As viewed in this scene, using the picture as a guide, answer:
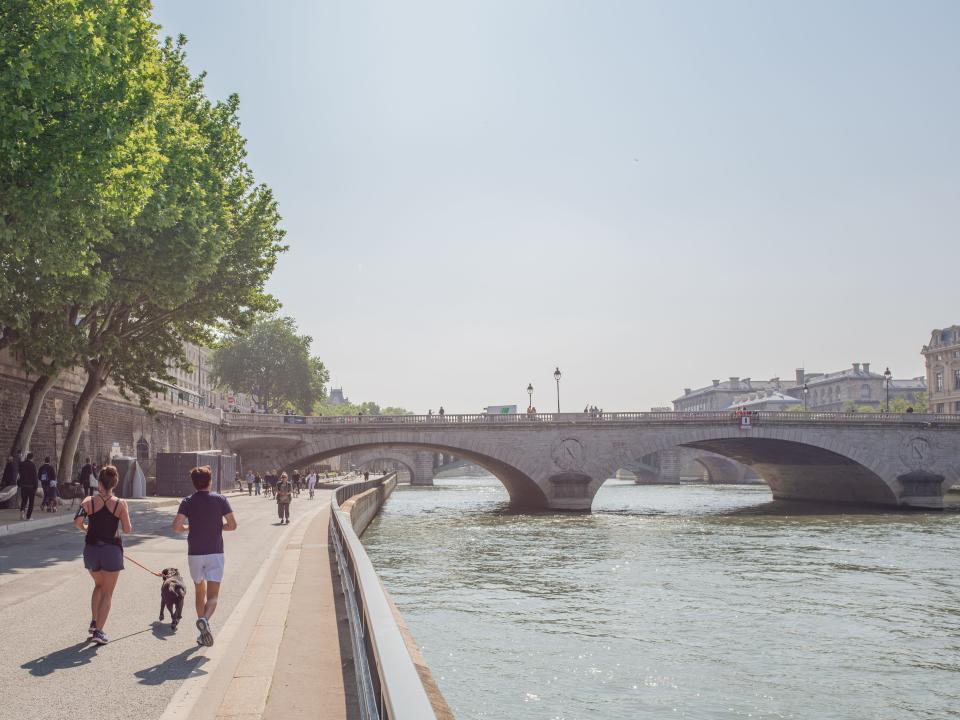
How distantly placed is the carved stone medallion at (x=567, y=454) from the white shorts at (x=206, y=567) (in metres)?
45.7

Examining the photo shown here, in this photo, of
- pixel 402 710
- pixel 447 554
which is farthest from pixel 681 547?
pixel 402 710

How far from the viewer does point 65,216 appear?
58.7 feet

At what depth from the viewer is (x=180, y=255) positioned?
2656 cm

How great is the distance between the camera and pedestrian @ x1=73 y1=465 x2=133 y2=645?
910cm

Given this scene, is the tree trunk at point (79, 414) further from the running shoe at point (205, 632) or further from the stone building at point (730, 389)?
the stone building at point (730, 389)

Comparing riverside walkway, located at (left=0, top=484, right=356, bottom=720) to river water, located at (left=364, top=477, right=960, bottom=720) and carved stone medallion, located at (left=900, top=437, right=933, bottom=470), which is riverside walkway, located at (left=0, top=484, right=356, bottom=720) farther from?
carved stone medallion, located at (left=900, top=437, right=933, bottom=470)

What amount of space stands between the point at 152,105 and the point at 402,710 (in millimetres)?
18051

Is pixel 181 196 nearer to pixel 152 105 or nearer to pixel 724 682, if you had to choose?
pixel 152 105

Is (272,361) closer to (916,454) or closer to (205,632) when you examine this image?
(916,454)

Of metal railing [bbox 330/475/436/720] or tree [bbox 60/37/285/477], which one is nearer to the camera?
metal railing [bbox 330/475/436/720]

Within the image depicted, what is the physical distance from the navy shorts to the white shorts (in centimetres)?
77

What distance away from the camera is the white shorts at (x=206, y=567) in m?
9.23

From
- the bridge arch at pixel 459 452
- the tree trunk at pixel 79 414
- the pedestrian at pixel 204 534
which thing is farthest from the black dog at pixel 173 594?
the bridge arch at pixel 459 452

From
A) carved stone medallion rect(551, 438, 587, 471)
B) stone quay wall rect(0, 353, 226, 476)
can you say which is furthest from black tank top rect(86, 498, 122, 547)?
carved stone medallion rect(551, 438, 587, 471)
